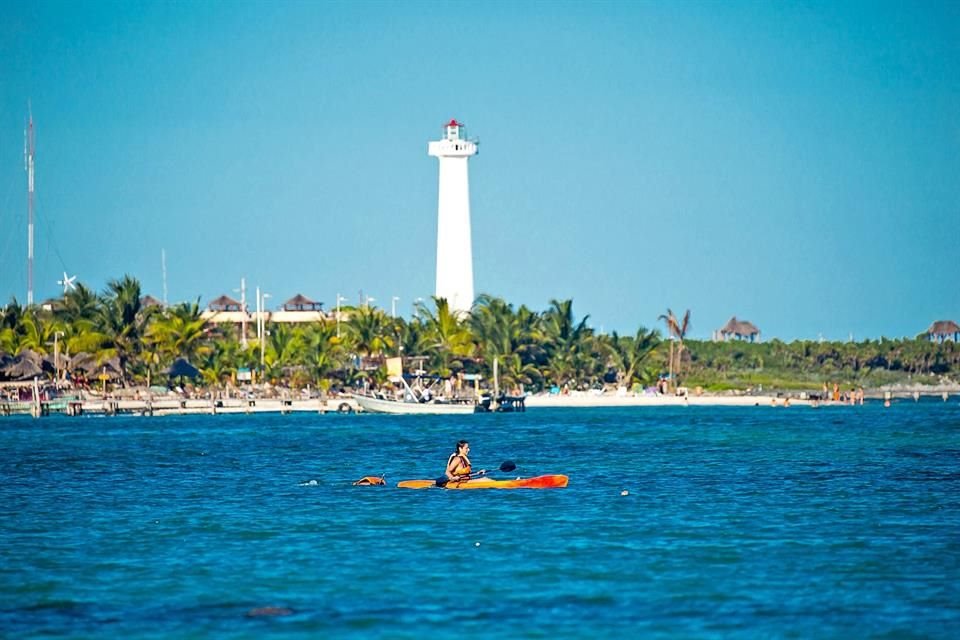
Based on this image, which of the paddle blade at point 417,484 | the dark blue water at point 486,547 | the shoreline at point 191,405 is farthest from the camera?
the shoreline at point 191,405

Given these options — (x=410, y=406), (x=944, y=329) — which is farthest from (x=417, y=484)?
(x=944, y=329)

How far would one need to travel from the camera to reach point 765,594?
83.4 ft

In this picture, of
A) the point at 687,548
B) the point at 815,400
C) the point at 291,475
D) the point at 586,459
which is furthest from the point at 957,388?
the point at 687,548

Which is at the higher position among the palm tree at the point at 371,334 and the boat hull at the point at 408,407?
the palm tree at the point at 371,334

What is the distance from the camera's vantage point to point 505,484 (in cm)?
4272

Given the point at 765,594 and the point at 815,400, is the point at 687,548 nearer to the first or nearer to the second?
the point at 765,594

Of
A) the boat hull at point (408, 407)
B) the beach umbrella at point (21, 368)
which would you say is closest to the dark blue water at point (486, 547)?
the beach umbrella at point (21, 368)

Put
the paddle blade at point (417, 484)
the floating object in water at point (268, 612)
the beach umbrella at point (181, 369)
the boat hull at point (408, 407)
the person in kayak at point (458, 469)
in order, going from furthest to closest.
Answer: the beach umbrella at point (181, 369)
the boat hull at point (408, 407)
the paddle blade at point (417, 484)
the person in kayak at point (458, 469)
the floating object in water at point (268, 612)

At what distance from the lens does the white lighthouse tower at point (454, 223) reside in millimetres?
121562

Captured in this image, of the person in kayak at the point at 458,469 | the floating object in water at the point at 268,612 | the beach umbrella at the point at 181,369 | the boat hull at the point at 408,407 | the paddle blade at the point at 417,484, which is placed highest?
the beach umbrella at the point at 181,369

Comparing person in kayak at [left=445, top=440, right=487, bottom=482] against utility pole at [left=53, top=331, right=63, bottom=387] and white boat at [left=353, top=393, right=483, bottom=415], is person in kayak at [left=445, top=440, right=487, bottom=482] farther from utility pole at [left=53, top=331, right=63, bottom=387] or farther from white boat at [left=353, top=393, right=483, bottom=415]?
utility pole at [left=53, top=331, right=63, bottom=387]

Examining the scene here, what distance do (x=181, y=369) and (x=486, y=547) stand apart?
80.0 metres

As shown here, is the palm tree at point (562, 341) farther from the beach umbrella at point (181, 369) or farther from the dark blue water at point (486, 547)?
the dark blue water at point (486, 547)

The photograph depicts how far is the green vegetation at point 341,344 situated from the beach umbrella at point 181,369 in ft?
5.32
